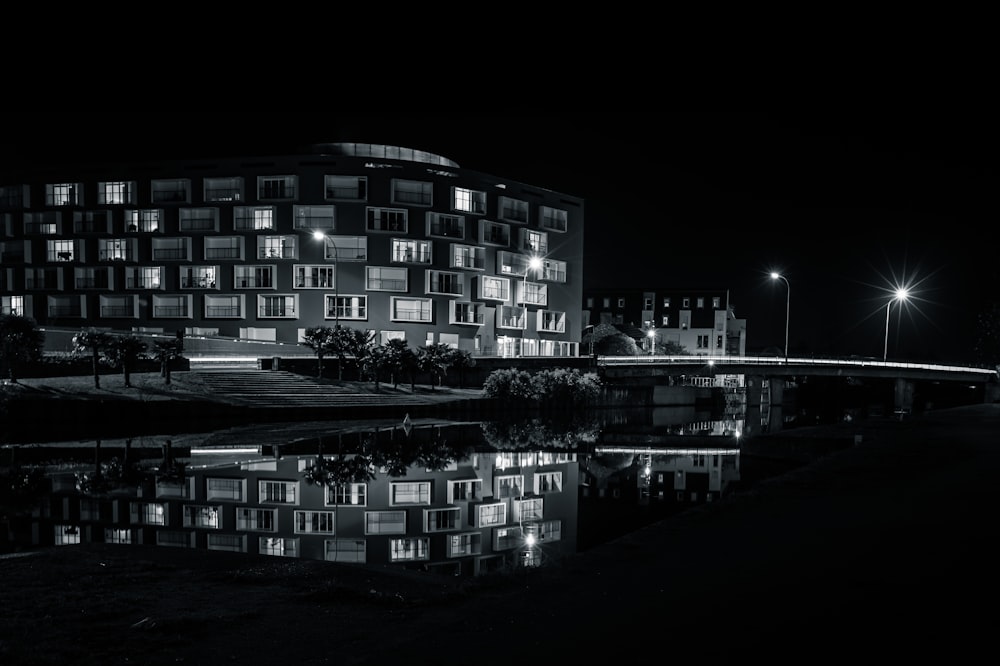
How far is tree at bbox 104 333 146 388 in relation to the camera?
140ft

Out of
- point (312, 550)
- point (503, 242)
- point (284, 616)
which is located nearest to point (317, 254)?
point (503, 242)

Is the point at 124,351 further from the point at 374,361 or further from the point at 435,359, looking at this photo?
the point at 435,359

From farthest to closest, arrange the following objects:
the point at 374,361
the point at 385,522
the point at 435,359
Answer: the point at 435,359, the point at 374,361, the point at 385,522

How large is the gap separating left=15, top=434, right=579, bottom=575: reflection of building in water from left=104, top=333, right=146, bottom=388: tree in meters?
21.6

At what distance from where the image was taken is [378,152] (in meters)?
79.4

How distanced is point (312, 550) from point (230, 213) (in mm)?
64724

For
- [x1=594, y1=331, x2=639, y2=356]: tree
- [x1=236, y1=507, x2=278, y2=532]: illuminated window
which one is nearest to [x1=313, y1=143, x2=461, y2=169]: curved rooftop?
[x1=594, y1=331, x2=639, y2=356]: tree

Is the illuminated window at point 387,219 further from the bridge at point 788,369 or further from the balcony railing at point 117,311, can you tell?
the balcony railing at point 117,311

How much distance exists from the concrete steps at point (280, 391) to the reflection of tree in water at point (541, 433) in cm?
789

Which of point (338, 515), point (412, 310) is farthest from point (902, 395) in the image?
point (338, 515)

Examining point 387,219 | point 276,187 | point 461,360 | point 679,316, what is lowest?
point 461,360

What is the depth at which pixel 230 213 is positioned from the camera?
72500 millimetres

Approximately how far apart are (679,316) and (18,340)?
101 metres

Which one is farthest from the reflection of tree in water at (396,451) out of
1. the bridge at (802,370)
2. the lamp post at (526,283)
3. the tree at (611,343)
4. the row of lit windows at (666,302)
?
the row of lit windows at (666,302)
